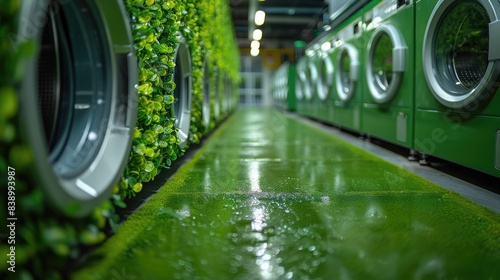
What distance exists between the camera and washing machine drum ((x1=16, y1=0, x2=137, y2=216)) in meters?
1.55

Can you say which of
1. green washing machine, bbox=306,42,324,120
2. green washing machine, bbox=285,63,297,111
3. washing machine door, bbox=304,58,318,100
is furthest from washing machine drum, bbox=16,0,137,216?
green washing machine, bbox=285,63,297,111

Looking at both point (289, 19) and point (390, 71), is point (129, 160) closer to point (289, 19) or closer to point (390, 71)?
point (390, 71)

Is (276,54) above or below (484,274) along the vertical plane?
above

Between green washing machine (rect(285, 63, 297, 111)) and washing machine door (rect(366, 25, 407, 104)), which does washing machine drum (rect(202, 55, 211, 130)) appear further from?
green washing machine (rect(285, 63, 297, 111))

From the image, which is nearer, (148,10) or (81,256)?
(81,256)

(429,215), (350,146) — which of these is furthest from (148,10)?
(350,146)

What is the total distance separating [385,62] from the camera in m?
4.27

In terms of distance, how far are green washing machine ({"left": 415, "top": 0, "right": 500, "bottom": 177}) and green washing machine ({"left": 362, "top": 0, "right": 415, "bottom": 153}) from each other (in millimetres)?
165

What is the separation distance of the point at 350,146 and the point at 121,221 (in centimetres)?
334

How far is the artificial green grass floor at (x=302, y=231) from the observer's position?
1384mm

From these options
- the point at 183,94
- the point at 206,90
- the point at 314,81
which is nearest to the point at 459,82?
the point at 183,94

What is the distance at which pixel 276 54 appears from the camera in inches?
899

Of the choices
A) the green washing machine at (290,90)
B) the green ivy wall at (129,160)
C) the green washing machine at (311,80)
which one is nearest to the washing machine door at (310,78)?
the green washing machine at (311,80)

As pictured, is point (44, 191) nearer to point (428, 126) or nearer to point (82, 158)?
point (82, 158)
